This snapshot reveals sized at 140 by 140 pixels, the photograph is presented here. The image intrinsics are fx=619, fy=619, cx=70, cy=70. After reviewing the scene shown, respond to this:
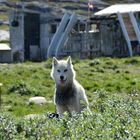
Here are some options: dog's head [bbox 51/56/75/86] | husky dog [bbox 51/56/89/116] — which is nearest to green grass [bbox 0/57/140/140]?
husky dog [bbox 51/56/89/116]

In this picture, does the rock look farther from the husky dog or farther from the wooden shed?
the wooden shed

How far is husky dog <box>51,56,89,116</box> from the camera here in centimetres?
1408

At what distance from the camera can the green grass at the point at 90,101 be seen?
6.72 meters

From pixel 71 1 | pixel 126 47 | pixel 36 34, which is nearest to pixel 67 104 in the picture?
pixel 126 47

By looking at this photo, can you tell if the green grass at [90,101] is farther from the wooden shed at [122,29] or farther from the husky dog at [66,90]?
the wooden shed at [122,29]

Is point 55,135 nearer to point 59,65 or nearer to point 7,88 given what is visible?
point 59,65

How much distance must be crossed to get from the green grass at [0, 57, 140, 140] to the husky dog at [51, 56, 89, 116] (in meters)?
1.19

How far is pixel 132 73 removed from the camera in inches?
1103

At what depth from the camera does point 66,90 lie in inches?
566

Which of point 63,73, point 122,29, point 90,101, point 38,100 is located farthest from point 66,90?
point 122,29

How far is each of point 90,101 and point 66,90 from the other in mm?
4868

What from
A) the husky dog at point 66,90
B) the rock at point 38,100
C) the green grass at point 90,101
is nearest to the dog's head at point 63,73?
the husky dog at point 66,90

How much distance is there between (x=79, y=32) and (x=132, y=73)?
20.5 m

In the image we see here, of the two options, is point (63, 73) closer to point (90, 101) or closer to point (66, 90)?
point (66, 90)
